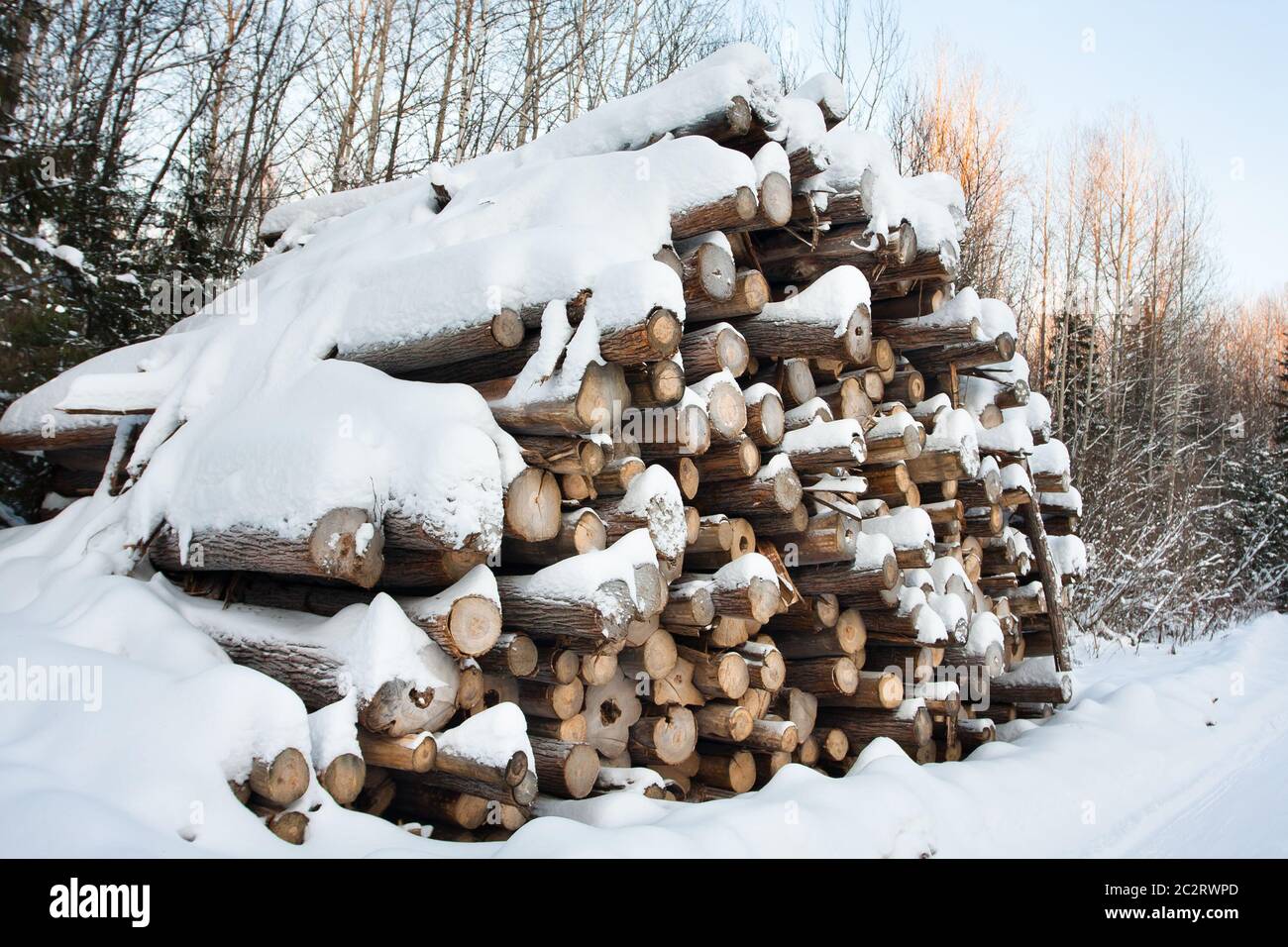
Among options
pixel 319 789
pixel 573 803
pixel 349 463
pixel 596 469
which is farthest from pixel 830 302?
pixel 319 789

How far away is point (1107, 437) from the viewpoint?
66.3 ft

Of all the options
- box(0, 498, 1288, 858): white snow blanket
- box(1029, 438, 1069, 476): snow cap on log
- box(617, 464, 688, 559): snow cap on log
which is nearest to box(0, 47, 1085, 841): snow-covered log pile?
box(617, 464, 688, 559): snow cap on log

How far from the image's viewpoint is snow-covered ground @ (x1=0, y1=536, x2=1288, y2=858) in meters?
2.98

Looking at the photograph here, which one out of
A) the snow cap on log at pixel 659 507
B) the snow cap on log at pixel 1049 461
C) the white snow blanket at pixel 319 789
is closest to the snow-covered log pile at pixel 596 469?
the snow cap on log at pixel 659 507

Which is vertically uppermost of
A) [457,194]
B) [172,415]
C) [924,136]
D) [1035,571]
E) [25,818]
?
[924,136]

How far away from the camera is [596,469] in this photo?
4.09 meters

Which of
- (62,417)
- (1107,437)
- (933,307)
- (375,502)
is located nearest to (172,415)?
(62,417)

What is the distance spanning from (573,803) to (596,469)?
60.6 inches

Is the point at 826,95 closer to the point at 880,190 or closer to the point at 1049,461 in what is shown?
the point at 880,190

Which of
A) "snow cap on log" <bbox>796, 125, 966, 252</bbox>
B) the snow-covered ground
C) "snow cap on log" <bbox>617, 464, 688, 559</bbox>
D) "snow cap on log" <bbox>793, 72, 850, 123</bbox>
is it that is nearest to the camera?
the snow-covered ground

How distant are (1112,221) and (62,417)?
24.0m

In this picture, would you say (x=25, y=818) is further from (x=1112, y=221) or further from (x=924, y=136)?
(x=1112, y=221)

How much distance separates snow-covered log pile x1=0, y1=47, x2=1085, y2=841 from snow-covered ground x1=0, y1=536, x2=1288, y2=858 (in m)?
0.24

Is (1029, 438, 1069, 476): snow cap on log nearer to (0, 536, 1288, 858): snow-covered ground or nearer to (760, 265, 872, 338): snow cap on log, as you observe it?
(0, 536, 1288, 858): snow-covered ground
